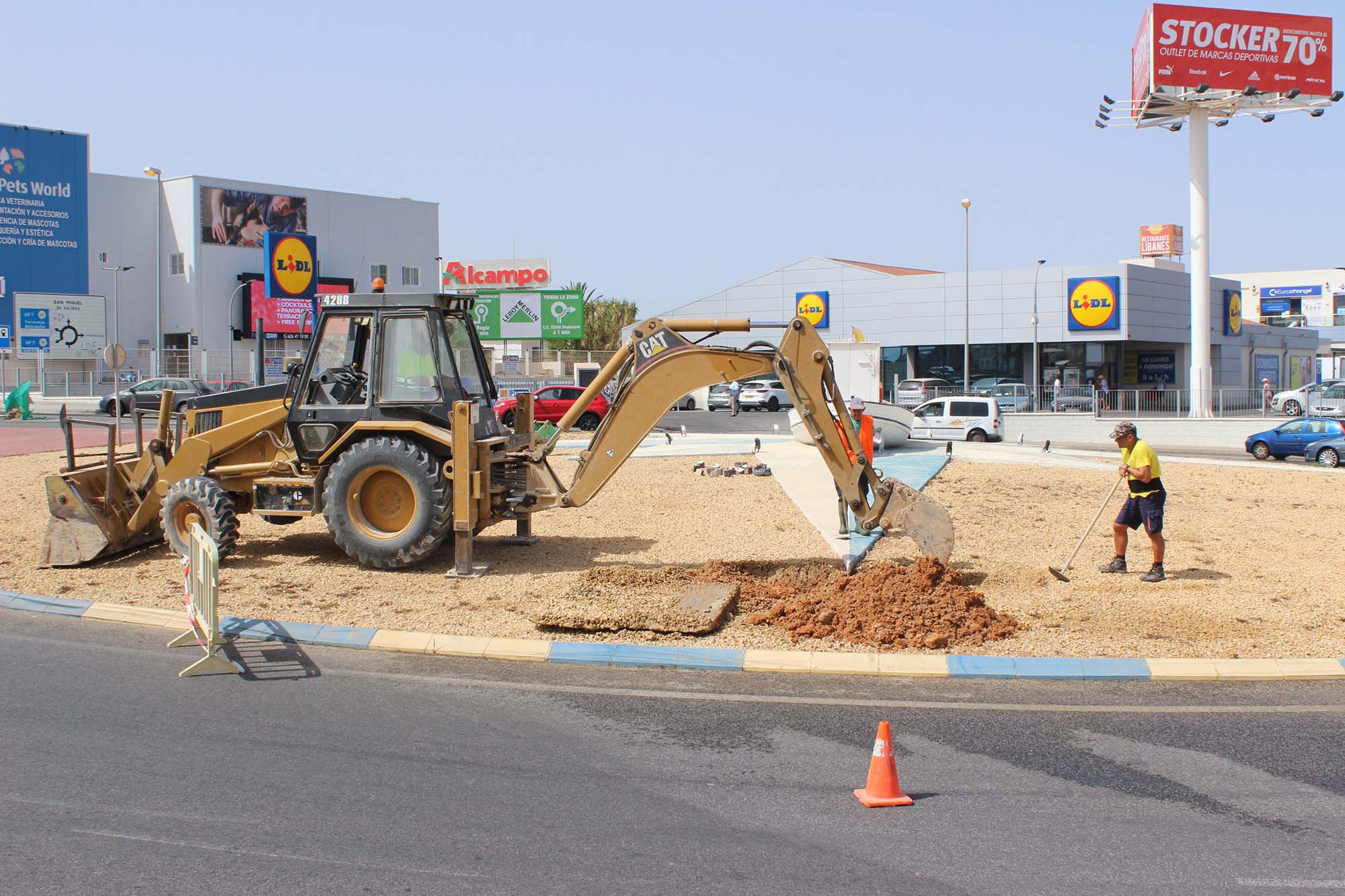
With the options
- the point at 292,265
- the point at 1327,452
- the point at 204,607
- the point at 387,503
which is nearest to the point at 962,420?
the point at 1327,452

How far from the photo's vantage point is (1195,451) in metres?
39.1

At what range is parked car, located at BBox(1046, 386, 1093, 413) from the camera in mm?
45969

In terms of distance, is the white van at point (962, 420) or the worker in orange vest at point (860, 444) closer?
the worker in orange vest at point (860, 444)

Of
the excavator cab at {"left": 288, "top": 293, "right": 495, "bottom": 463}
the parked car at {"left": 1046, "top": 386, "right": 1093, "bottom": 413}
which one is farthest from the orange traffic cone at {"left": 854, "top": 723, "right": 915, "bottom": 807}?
the parked car at {"left": 1046, "top": 386, "right": 1093, "bottom": 413}

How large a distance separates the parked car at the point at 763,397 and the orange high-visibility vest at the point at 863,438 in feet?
118

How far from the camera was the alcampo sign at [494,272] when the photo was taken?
2879 inches

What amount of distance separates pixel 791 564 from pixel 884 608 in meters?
2.35

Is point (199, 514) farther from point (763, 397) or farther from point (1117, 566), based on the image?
point (763, 397)

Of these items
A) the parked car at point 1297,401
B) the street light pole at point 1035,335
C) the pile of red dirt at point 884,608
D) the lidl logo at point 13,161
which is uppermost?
the lidl logo at point 13,161

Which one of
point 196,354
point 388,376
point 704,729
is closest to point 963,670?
point 704,729

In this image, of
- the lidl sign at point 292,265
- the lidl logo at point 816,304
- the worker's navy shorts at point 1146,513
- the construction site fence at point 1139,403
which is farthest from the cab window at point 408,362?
the lidl logo at point 816,304

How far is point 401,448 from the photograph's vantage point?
11.4 meters

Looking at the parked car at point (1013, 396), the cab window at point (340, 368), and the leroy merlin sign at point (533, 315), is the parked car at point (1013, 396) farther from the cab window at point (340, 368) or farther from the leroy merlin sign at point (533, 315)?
the cab window at point (340, 368)

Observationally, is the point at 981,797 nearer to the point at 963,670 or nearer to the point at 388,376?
the point at 963,670
